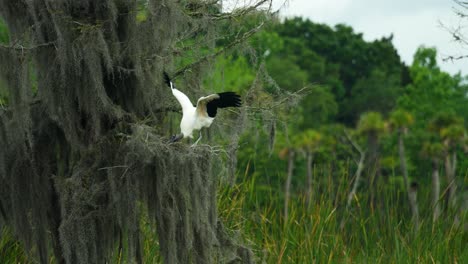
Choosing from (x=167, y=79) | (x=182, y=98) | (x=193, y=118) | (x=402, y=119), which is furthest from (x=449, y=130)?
(x=193, y=118)

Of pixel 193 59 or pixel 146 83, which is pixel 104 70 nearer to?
pixel 146 83

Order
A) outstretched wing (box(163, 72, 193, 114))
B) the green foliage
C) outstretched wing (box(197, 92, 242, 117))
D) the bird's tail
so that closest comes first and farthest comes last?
outstretched wing (box(197, 92, 242, 117)) → outstretched wing (box(163, 72, 193, 114)) → the bird's tail → the green foliage

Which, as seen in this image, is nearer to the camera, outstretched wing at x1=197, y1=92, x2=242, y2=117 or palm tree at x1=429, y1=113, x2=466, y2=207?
outstretched wing at x1=197, y1=92, x2=242, y2=117

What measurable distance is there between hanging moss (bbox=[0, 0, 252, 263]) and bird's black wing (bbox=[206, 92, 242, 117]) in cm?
25

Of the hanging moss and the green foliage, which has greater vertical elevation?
the hanging moss

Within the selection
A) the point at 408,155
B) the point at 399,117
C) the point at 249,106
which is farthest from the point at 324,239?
the point at 408,155

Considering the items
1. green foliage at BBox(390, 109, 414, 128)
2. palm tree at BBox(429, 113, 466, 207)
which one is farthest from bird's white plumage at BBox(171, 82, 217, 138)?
green foliage at BBox(390, 109, 414, 128)

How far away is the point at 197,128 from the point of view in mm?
6438

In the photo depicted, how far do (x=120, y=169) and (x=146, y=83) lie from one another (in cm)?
65

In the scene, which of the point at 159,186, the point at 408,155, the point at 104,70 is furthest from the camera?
the point at 408,155

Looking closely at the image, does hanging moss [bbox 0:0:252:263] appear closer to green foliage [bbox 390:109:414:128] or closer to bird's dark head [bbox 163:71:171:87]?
bird's dark head [bbox 163:71:171:87]

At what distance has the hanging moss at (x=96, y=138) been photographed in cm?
645

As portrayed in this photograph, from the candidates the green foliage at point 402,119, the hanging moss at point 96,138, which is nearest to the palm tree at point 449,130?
the green foliage at point 402,119

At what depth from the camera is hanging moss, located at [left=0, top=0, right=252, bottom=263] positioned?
645cm
